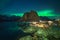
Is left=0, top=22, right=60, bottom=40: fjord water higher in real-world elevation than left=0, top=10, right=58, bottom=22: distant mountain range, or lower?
lower

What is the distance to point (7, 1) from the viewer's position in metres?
3.62

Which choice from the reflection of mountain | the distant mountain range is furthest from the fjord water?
the reflection of mountain

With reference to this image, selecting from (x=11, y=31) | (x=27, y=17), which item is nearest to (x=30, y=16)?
(x=27, y=17)

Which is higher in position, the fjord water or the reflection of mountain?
the reflection of mountain

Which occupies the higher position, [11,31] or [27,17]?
[27,17]

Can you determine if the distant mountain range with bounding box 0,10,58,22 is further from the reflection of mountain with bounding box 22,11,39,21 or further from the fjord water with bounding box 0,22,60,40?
the fjord water with bounding box 0,22,60,40

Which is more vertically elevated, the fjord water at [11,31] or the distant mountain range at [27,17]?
the distant mountain range at [27,17]

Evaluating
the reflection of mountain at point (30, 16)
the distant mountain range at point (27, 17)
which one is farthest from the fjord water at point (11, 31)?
the reflection of mountain at point (30, 16)

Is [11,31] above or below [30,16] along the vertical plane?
below

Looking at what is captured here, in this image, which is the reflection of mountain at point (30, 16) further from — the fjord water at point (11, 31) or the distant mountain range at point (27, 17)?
the fjord water at point (11, 31)

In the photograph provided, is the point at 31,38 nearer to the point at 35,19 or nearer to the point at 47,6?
the point at 35,19

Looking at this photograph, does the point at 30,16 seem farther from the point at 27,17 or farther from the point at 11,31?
the point at 11,31

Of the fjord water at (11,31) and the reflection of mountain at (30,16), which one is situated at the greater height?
the reflection of mountain at (30,16)

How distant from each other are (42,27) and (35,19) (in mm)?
244
